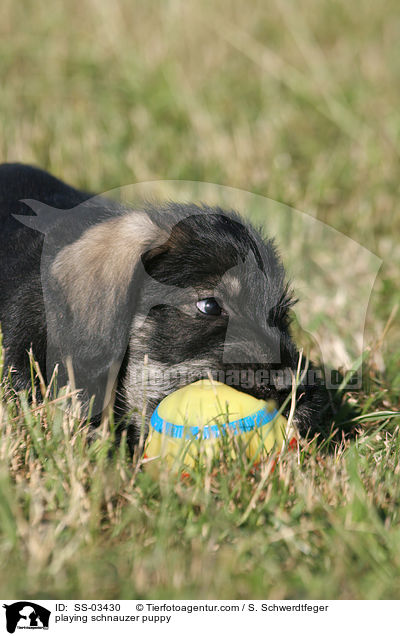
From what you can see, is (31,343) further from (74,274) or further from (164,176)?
(164,176)

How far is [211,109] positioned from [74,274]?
4.08 meters

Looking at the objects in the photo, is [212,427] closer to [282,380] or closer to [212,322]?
[282,380]

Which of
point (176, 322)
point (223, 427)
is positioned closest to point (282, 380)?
point (223, 427)

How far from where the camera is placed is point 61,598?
2.01 metres

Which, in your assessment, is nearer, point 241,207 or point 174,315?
point 174,315

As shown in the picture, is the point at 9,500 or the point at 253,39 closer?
the point at 9,500

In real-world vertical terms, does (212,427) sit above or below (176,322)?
below

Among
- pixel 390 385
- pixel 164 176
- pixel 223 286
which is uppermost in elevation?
pixel 164 176

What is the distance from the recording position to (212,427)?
2605 millimetres

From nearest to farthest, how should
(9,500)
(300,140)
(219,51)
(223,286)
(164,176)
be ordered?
1. (9,500)
2. (223,286)
3. (164,176)
4. (300,140)
5. (219,51)

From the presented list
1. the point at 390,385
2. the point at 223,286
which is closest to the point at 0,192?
the point at 223,286
